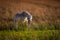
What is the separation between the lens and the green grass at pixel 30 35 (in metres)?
9.58

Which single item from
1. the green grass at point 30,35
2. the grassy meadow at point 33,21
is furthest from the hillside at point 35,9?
the green grass at point 30,35

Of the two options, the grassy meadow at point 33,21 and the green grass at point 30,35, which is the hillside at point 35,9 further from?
the green grass at point 30,35

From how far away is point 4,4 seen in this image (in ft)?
50.2

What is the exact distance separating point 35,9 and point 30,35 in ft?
18.1

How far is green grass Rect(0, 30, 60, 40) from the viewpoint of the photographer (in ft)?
31.4

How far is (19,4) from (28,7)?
596mm

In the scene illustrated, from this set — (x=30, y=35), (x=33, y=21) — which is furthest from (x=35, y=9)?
(x=30, y=35)

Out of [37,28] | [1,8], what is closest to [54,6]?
[1,8]

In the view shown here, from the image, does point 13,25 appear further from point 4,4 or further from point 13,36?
point 4,4

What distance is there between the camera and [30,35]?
977cm

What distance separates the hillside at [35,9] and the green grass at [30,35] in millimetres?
2727

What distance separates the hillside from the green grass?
2727 millimetres

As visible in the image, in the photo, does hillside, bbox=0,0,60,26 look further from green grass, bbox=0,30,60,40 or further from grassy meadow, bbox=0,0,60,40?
green grass, bbox=0,30,60,40

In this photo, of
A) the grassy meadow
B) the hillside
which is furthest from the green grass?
the hillside
